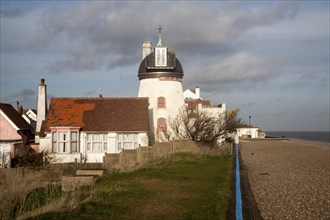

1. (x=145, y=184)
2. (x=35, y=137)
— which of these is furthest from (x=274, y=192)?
(x=35, y=137)

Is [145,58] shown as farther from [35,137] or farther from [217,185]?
[217,185]

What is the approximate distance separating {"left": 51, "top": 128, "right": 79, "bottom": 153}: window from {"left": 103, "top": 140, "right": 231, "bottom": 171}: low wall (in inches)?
294

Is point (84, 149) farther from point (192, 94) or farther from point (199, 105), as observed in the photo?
point (192, 94)

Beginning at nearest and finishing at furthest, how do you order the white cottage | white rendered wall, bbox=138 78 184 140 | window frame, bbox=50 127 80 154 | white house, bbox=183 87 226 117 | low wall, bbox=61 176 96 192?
low wall, bbox=61 176 96 192, window frame, bbox=50 127 80 154, the white cottage, white rendered wall, bbox=138 78 184 140, white house, bbox=183 87 226 117

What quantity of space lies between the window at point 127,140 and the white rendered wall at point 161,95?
554cm

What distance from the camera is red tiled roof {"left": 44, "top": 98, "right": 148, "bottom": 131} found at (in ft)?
111

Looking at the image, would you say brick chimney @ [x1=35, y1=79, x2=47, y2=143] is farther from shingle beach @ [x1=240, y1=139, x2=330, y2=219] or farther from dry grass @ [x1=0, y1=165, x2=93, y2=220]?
dry grass @ [x1=0, y1=165, x2=93, y2=220]

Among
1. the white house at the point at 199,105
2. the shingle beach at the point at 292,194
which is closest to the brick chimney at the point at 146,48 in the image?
the white house at the point at 199,105

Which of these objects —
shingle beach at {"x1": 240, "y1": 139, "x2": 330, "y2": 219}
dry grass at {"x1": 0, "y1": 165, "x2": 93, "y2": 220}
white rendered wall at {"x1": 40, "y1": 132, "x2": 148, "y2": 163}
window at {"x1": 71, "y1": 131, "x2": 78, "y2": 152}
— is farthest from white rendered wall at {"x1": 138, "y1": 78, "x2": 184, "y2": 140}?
dry grass at {"x1": 0, "y1": 165, "x2": 93, "y2": 220}

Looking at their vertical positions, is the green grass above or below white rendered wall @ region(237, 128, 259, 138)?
below

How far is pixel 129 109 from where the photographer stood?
35812mm

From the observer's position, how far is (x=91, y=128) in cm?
3350

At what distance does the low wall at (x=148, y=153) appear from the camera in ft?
73.9

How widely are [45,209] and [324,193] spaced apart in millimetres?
9813
